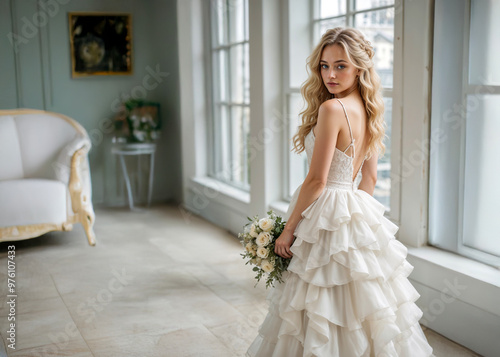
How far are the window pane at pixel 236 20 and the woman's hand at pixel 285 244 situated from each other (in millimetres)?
3254

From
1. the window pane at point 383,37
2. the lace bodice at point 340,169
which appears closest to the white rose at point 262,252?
the lace bodice at point 340,169

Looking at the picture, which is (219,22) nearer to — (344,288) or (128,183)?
(128,183)

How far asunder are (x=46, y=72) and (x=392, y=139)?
14.1 feet

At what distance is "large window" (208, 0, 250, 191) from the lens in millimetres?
5145

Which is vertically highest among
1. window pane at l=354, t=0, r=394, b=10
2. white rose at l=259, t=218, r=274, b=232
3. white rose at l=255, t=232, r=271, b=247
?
window pane at l=354, t=0, r=394, b=10

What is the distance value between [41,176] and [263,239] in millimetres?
3524

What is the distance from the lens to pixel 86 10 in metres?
6.11

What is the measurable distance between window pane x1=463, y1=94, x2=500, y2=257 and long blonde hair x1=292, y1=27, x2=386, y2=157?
2.33ft

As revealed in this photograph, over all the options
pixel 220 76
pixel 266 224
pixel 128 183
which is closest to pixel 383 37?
pixel 266 224

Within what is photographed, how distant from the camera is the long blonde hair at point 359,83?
208cm

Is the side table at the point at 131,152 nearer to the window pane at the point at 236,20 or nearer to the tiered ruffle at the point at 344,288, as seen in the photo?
the window pane at the point at 236,20

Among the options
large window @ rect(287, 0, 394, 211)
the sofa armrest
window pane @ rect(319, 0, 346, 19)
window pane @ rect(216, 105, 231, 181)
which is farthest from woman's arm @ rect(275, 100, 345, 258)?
window pane @ rect(216, 105, 231, 181)

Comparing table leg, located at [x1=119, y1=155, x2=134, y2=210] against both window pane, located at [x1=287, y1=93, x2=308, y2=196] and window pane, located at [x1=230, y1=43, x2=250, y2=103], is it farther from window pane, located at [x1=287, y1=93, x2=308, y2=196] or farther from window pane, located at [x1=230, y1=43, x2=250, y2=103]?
window pane, located at [x1=287, y1=93, x2=308, y2=196]

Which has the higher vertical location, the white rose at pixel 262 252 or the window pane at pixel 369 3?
the window pane at pixel 369 3
